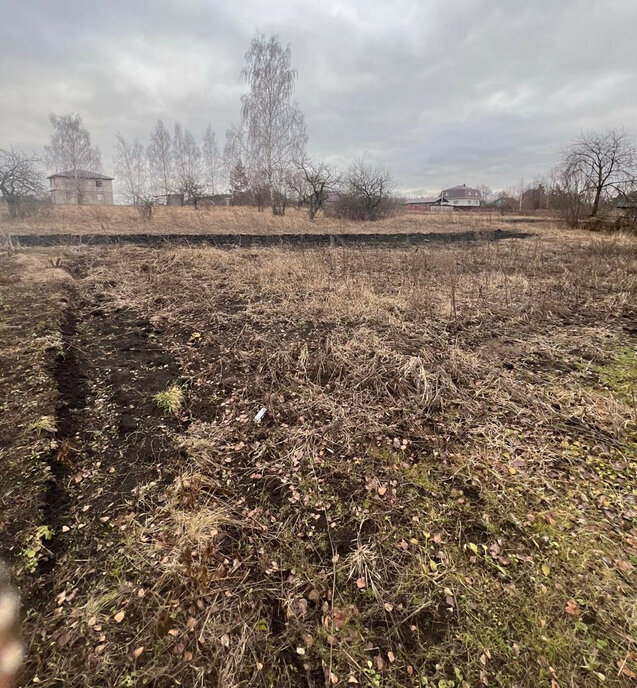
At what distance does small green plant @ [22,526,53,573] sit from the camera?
71.0 inches

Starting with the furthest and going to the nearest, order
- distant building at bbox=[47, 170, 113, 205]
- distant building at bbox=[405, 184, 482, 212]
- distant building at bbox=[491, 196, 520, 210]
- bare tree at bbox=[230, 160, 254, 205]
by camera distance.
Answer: distant building at bbox=[405, 184, 482, 212]
distant building at bbox=[491, 196, 520, 210]
distant building at bbox=[47, 170, 113, 205]
bare tree at bbox=[230, 160, 254, 205]

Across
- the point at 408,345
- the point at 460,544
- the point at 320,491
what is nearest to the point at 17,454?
the point at 320,491

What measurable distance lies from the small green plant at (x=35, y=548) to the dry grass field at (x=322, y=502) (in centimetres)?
1

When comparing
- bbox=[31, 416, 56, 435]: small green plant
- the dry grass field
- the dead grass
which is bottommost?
the dry grass field

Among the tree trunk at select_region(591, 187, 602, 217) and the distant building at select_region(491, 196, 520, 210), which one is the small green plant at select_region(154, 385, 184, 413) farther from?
the distant building at select_region(491, 196, 520, 210)

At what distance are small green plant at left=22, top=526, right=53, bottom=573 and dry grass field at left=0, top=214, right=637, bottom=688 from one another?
0.01 meters

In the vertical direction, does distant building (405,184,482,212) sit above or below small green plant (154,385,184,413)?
above

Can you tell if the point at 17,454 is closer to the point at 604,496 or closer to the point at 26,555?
the point at 26,555

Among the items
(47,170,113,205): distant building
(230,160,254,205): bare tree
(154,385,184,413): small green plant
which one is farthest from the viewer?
(47,170,113,205): distant building

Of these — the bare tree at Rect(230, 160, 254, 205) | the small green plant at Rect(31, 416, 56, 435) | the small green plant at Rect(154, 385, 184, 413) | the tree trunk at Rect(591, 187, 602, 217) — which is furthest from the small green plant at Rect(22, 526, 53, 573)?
the bare tree at Rect(230, 160, 254, 205)

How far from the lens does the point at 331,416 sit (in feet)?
10.2

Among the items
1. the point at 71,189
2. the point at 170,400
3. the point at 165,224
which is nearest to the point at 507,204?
the point at 165,224

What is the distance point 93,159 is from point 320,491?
4791 centimetres

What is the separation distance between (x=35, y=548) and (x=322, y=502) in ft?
5.26
